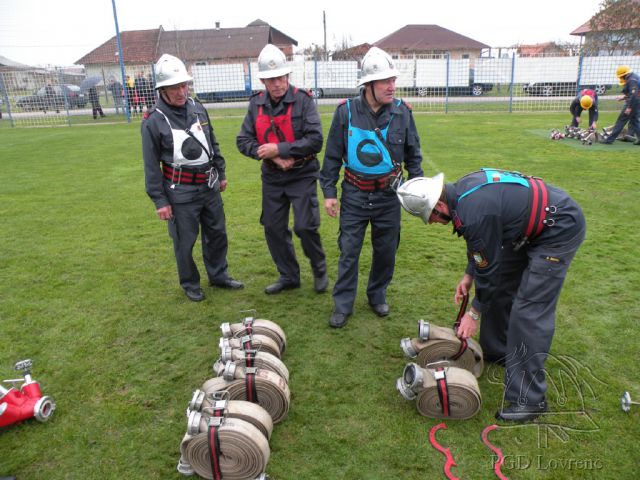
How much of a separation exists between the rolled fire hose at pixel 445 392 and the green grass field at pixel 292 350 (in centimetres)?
9

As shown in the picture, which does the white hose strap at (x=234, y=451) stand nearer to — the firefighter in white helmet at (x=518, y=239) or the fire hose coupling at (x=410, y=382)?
the fire hose coupling at (x=410, y=382)

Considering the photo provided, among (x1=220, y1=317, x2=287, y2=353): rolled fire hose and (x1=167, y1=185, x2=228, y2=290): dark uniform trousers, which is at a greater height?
(x1=167, y1=185, x2=228, y2=290): dark uniform trousers

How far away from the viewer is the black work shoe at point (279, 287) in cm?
548

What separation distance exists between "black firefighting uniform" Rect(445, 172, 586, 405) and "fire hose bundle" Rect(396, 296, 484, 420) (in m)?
0.33

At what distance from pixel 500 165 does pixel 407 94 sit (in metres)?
15.5

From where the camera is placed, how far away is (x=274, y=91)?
4.72 metres

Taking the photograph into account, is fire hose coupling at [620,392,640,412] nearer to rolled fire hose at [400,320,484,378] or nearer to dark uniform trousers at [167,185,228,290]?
rolled fire hose at [400,320,484,378]

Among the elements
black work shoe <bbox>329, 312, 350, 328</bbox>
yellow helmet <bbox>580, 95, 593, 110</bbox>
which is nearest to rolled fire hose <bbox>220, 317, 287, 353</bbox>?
black work shoe <bbox>329, 312, 350, 328</bbox>

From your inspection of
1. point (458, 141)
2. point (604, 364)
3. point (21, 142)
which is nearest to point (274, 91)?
point (604, 364)

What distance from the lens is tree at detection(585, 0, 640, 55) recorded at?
39000 mm

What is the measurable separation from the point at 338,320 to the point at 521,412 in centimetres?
186

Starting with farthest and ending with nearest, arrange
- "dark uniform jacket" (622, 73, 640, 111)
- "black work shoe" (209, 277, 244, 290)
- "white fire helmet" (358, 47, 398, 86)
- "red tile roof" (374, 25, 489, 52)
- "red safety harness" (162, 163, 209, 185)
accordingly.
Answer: "red tile roof" (374, 25, 489, 52) → "dark uniform jacket" (622, 73, 640, 111) → "black work shoe" (209, 277, 244, 290) → "red safety harness" (162, 163, 209, 185) → "white fire helmet" (358, 47, 398, 86)

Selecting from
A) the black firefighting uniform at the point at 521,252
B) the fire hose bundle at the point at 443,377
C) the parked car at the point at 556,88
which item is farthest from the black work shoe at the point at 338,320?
the parked car at the point at 556,88

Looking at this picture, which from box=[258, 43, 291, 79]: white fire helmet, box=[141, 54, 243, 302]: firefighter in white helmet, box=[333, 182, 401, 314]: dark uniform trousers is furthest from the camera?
box=[141, 54, 243, 302]: firefighter in white helmet
